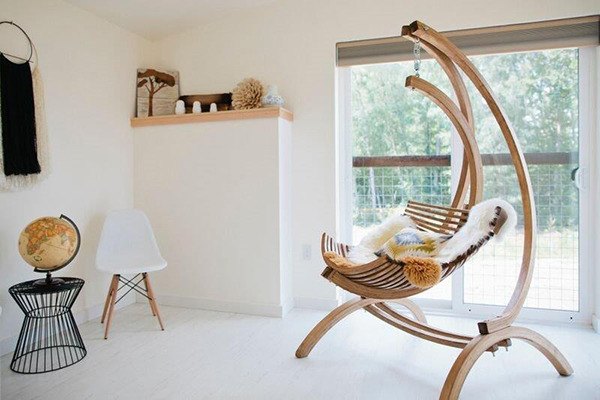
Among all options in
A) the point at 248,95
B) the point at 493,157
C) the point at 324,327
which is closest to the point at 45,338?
the point at 324,327

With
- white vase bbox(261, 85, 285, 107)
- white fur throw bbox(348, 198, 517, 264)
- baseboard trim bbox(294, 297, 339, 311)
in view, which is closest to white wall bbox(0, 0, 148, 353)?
white vase bbox(261, 85, 285, 107)

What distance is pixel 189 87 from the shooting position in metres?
3.34

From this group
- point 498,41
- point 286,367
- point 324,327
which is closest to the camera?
point 286,367

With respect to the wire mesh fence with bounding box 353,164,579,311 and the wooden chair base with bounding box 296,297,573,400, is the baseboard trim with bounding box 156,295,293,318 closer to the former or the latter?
the wooden chair base with bounding box 296,297,573,400

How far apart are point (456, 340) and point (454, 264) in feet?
1.54

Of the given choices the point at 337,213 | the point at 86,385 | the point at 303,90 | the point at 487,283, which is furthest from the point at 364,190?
the point at 86,385

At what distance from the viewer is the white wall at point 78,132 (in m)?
2.36

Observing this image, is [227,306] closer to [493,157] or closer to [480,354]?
[480,354]

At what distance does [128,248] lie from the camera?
113 inches

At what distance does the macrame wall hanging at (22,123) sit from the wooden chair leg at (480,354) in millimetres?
2406

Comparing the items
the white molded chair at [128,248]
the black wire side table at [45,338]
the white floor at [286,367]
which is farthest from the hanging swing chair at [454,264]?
the black wire side table at [45,338]

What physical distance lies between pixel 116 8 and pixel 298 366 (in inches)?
101

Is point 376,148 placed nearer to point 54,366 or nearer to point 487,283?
point 487,283

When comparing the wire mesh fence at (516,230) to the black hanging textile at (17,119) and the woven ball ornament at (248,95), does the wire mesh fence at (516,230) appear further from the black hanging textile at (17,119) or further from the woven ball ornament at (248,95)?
the black hanging textile at (17,119)
